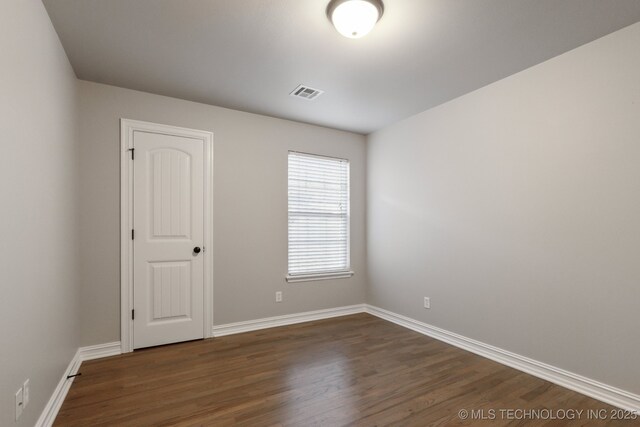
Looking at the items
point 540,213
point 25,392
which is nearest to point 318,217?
point 540,213

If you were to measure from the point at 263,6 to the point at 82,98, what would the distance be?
2.12 meters

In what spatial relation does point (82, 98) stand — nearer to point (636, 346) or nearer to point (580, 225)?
point (580, 225)

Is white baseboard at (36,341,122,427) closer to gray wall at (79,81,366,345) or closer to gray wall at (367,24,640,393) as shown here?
gray wall at (79,81,366,345)

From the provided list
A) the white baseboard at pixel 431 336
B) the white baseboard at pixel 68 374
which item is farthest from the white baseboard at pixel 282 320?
the white baseboard at pixel 68 374

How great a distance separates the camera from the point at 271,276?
12.8 feet

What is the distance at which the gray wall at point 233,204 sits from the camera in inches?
118

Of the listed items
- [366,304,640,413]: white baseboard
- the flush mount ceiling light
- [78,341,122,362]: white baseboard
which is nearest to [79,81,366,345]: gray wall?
[78,341,122,362]: white baseboard

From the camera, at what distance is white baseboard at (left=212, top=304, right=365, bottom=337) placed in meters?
3.59

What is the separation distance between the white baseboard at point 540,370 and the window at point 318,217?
129cm

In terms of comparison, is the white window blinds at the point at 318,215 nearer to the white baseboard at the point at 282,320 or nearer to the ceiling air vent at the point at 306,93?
the white baseboard at the point at 282,320

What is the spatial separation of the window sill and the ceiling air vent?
7.04ft

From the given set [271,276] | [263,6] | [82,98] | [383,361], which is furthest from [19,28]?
[383,361]

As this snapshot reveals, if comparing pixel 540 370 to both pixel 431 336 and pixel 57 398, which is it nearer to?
pixel 431 336

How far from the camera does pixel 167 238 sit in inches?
130
